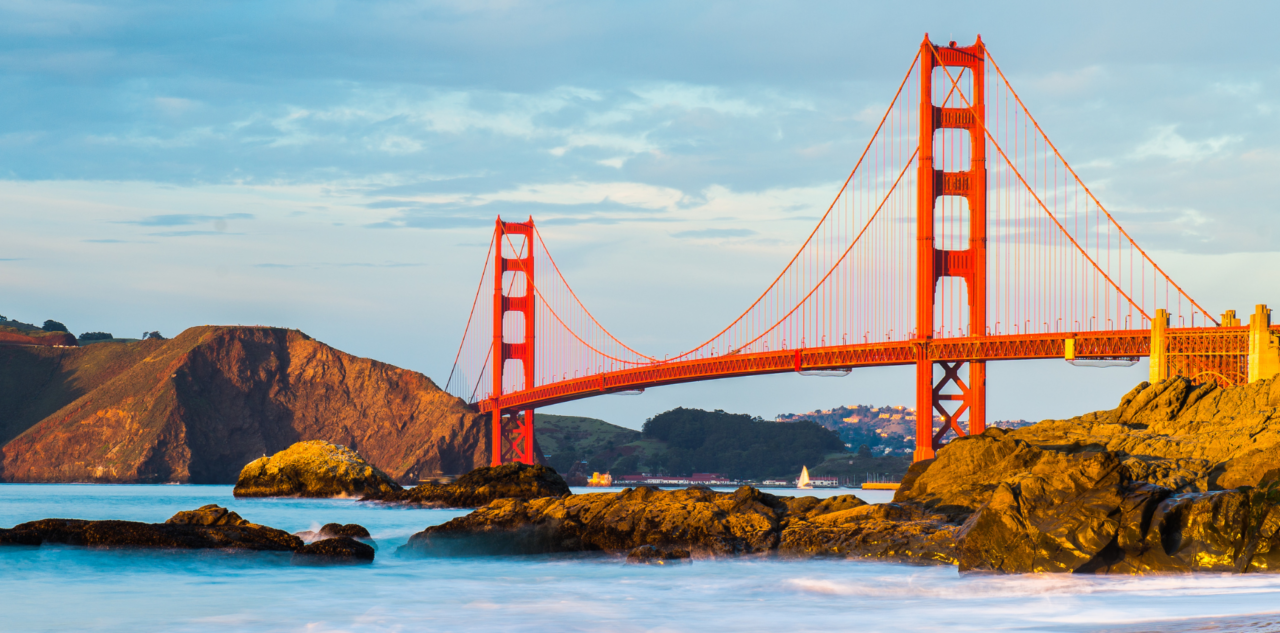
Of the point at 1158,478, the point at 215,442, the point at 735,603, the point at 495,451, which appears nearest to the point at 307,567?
the point at 735,603

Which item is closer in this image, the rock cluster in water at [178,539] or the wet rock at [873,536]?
the wet rock at [873,536]

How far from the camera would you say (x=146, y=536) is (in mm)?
19219

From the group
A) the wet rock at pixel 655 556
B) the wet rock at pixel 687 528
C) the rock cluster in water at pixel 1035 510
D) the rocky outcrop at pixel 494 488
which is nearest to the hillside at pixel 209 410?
the rocky outcrop at pixel 494 488

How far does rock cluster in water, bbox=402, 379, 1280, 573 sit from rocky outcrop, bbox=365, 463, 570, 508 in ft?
41.8

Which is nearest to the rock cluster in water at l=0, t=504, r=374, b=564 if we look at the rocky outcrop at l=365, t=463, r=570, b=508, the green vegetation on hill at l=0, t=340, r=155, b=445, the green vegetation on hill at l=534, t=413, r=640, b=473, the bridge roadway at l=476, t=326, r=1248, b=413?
the rocky outcrop at l=365, t=463, r=570, b=508

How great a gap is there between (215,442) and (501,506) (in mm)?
80592

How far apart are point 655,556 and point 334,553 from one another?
196 inches

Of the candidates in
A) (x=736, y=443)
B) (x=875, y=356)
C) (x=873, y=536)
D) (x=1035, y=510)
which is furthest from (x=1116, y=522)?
(x=736, y=443)

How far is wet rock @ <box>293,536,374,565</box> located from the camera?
18688 mm

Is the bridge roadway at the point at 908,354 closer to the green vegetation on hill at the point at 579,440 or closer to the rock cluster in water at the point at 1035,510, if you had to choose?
the rock cluster in water at the point at 1035,510

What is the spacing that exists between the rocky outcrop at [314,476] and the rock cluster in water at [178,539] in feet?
95.6

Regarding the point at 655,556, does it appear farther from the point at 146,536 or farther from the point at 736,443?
the point at 736,443

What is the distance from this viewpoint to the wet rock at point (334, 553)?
18688 millimetres

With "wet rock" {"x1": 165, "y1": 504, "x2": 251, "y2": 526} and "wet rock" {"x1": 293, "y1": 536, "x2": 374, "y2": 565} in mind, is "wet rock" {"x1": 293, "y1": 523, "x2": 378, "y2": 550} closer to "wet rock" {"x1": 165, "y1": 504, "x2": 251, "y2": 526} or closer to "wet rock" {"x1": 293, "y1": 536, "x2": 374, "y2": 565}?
"wet rock" {"x1": 165, "y1": 504, "x2": 251, "y2": 526}
